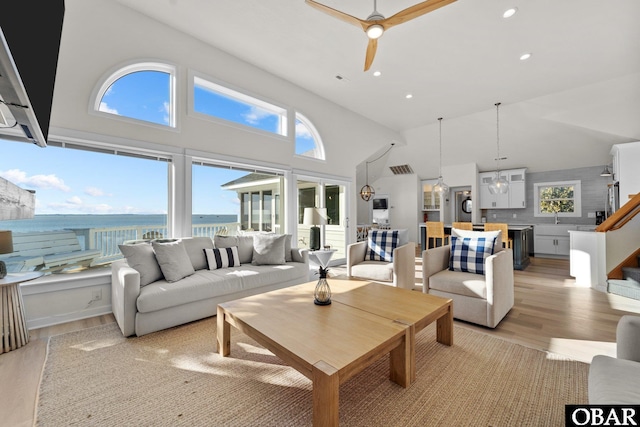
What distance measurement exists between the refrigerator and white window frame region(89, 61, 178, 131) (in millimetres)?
8402

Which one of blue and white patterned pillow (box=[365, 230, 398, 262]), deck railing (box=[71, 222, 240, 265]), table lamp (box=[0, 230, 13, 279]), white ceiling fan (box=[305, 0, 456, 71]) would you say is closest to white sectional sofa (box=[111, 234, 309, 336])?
deck railing (box=[71, 222, 240, 265])

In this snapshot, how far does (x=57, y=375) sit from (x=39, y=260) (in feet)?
5.54

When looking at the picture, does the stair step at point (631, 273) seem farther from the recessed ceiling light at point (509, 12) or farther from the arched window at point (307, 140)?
the arched window at point (307, 140)

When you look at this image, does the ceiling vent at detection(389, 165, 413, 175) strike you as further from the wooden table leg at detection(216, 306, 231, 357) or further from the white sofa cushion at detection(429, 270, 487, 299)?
the wooden table leg at detection(216, 306, 231, 357)

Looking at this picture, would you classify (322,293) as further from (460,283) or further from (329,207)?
(329,207)

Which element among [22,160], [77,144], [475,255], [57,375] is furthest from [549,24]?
[22,160]

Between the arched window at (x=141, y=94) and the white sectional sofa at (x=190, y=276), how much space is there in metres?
1.73

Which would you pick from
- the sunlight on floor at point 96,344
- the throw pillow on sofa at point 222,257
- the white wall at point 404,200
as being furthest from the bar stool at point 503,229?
the sunlight on floor at point 96,344

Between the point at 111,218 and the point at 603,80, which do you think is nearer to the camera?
the point at 111,218

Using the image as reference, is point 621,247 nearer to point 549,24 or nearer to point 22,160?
point 549,24

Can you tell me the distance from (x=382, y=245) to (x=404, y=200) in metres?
5.66

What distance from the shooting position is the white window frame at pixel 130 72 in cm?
309

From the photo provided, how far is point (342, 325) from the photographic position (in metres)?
1.78

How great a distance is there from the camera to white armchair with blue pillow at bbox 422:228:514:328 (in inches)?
102
